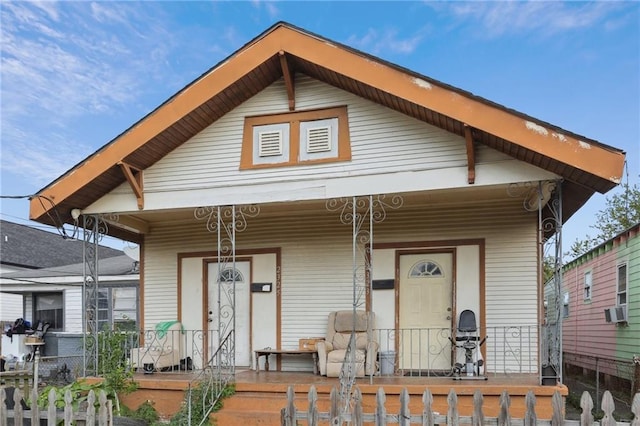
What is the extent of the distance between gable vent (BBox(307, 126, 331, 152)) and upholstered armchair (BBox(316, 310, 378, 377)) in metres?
2.48

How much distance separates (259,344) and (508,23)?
1163 cm

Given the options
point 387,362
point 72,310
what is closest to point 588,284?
point 387,362

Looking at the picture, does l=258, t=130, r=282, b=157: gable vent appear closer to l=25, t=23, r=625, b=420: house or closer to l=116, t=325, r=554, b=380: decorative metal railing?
l=25, t=23, r=625, b=420: house

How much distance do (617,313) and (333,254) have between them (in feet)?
23.6

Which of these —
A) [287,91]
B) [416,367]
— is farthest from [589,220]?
[287,91]

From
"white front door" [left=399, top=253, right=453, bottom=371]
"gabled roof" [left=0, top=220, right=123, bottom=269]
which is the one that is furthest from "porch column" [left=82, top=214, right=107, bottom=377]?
"gabled roof" [left=0, top=220, right=123, bottom=269]

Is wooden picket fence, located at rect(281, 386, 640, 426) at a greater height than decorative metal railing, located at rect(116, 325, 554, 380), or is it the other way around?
wooden picket fence, located at rect(281, 386, 640, 426)

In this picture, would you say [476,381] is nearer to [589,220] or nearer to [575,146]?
[575,146]

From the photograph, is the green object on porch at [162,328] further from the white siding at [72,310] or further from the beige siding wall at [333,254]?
the white siding at [72,310]

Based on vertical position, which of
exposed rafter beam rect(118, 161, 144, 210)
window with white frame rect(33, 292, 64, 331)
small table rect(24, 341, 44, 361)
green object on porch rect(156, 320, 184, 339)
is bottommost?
small table rect(24, 341, 44, 361)

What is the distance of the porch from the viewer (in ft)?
19.7

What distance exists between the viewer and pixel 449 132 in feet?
21.6

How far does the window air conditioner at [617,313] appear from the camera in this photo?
11.1 metres

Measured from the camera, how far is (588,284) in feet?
46.5
